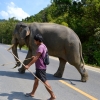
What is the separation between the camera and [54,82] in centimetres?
857

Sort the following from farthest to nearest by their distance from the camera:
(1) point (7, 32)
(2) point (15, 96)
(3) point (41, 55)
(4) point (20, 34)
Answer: (1) point (7, 32) → (4) point (20, 34) → (2) point (15, 96) → (3) point (41, 55)

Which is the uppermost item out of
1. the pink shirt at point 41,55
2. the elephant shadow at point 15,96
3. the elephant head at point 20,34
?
the elephant head at point 20,34

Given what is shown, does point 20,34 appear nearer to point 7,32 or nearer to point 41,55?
point 41,55

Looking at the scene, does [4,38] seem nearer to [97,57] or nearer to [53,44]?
[97,57]

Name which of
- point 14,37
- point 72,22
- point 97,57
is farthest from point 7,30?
point 14,37

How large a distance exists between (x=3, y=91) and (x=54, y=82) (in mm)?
2233

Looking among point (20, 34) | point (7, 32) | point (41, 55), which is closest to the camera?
point (41, 55)

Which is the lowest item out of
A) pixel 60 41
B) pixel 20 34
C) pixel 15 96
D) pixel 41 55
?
pixel 15 96

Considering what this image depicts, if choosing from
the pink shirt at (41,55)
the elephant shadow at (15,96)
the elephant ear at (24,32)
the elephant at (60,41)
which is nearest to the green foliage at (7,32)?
the elephant ear at (24,32)

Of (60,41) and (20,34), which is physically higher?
(20,34)

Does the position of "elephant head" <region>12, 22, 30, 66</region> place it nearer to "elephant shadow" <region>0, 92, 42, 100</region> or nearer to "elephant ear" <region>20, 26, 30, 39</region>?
"elephant ear" <region>20, 26, 30, 39</region>

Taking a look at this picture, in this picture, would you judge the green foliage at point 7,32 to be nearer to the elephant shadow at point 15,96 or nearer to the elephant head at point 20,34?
the elephant head at point 20,34

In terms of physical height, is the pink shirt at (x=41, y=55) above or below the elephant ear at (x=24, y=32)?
below

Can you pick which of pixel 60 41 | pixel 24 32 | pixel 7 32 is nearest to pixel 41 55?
pixel 60 41
